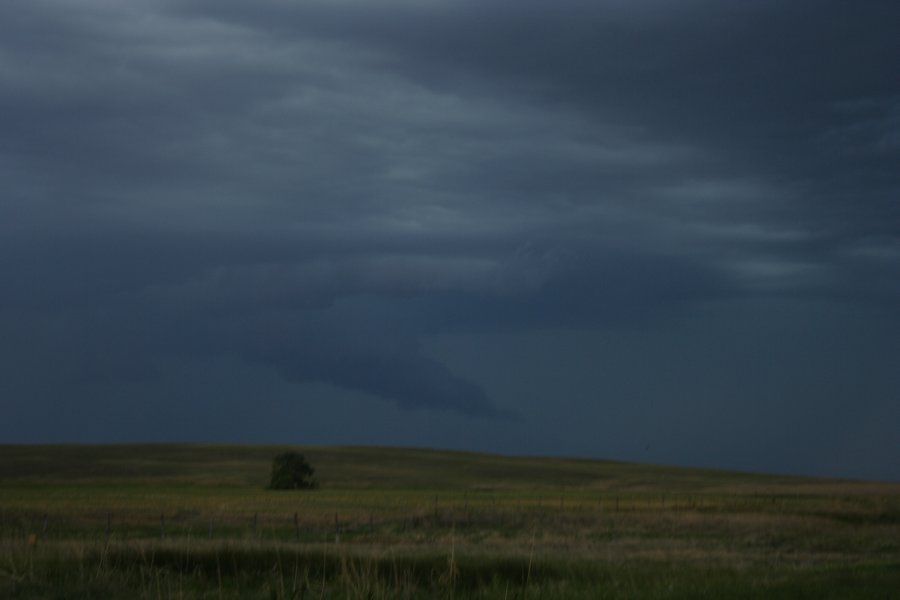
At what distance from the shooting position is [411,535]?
153ft

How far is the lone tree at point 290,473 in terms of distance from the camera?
9381cm

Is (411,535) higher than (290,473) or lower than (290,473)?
lower

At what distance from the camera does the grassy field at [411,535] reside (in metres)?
20.8

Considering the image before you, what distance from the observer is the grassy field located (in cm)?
2078

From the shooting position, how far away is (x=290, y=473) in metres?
94.2

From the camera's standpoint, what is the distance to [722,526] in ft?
179

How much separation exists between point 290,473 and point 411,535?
162 ft

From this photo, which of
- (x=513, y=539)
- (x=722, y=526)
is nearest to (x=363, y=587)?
(x=513, y=539)

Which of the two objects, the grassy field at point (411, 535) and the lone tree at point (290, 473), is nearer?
the grassy field at point (411, 535)

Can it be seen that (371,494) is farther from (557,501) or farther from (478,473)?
(478,473)

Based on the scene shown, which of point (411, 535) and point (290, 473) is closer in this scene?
point (411, 535)

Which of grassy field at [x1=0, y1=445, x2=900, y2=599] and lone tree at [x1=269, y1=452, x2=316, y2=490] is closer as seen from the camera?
grassy field at [x1=0, y1=445, x2=900, y2=599]

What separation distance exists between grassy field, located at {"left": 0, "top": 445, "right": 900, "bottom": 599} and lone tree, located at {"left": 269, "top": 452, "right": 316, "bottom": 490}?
5.23 meters

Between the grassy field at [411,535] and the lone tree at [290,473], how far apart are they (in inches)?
206
